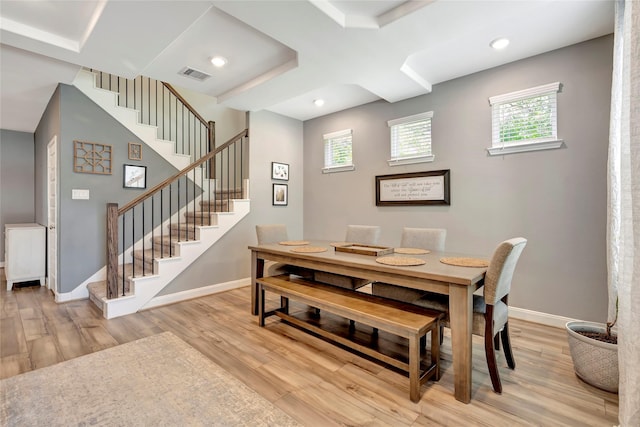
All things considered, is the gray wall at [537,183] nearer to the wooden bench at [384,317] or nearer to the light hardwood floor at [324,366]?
the light hardwood floor at [324,366]

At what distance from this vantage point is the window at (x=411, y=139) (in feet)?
12.6

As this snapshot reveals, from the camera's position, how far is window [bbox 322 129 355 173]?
15.5 feet

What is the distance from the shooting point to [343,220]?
4.79 meters

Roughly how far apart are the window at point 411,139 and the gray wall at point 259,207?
71.1 inches

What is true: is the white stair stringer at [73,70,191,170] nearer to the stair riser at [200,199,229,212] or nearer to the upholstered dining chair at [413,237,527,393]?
the stair riser at [200,199,229,212]

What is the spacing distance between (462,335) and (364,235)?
67.9 inches

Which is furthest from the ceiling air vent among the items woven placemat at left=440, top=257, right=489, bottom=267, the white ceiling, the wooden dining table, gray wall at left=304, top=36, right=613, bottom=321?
woven placemat at left=440, top=257, right=489, bottom=267

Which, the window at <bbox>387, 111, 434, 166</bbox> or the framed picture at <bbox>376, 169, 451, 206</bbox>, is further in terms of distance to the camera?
the window at <bbox>387, 111, 434, 166</bbox>

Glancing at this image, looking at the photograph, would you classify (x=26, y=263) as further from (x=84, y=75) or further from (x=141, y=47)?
(x=141, y=47)

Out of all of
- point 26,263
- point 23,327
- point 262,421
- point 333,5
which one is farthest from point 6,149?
point 262,421

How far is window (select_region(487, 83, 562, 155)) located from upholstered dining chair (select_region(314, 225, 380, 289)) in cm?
160

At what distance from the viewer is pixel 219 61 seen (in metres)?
3.15

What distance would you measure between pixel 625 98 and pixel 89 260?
5.23 m

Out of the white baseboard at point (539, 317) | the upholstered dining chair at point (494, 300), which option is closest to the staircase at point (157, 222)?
the upholstered dining chair at point (494, 300)
